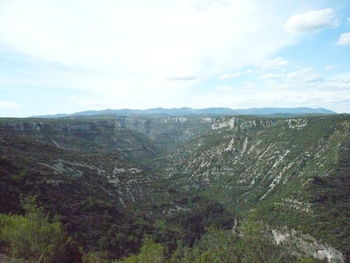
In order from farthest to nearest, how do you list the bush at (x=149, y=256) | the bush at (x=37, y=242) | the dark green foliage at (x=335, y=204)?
the dark green foliage at (x=335, y=204)
the bush at (x=149, y=256)
the bush at (x=37, y=242)

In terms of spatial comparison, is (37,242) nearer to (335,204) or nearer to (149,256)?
(149,256)

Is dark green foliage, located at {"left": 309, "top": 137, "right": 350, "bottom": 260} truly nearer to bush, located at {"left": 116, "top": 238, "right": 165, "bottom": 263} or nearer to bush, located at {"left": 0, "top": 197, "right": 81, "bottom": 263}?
bush, located at {"left": 116, "top": 238, "right": 165, "bottom": 263}

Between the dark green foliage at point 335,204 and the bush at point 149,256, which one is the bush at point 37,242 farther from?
the dark green foliage at point 335,204

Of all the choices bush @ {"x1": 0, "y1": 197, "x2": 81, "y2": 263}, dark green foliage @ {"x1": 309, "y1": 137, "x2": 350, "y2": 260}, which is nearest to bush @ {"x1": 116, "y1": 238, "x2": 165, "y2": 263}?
bush @ {"x1": 0, "y1": 197, "x2": 81, "y2": 263}

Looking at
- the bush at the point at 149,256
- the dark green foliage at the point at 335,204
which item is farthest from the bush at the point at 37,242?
the dark green foliage at the point at 335,204

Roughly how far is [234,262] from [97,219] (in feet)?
151

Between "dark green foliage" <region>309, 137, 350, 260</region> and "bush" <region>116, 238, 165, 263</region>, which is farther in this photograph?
"dark green foliage" <region>309, 137, 350, 260</region>

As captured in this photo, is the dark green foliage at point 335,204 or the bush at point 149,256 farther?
the dark green foliage at point 335,204

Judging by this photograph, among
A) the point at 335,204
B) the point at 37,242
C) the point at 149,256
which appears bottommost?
the point at 335,204

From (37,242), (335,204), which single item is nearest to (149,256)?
(37,242)

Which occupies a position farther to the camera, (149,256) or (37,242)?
(149,256)

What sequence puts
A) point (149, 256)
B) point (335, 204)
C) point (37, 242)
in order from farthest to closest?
point (335, 204) < point (149, 256) < point (37, 242)

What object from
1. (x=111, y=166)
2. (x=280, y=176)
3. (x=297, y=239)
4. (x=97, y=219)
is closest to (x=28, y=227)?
(x=97, y=219)

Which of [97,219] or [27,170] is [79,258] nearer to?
[97,219]
